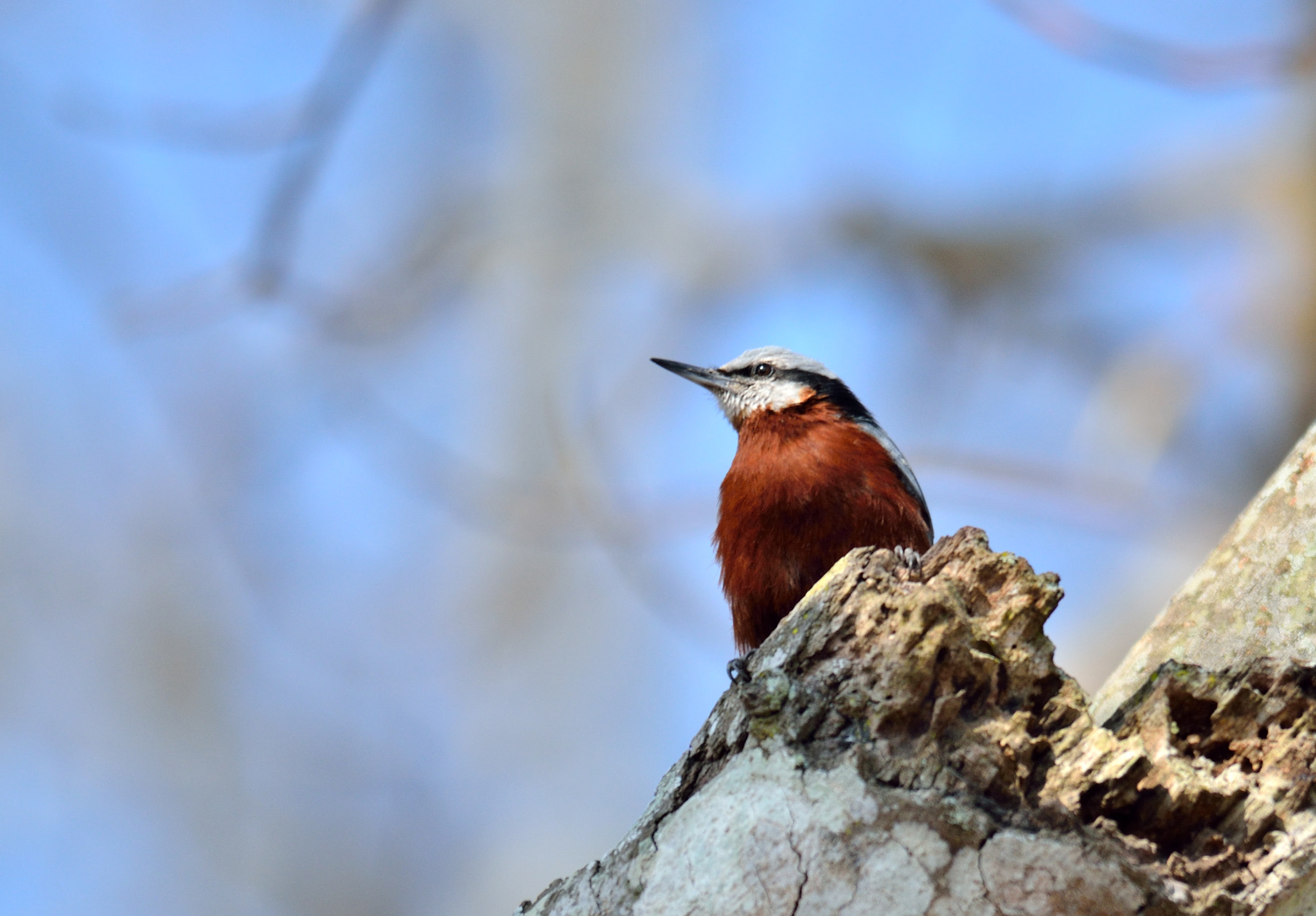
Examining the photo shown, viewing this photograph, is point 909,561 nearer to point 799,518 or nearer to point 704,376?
point 799,518

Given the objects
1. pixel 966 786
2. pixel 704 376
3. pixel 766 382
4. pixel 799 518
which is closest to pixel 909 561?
pixel 966 786

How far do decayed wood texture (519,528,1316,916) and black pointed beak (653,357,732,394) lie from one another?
3980 millimetres

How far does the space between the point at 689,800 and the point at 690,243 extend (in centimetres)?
925

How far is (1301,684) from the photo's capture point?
255cm

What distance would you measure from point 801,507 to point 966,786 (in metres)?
2.66

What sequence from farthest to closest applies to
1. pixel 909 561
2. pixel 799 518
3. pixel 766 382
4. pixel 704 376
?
pixel 704 376 → pixel 766 382 → pixel 799 518 → pixel 909 561

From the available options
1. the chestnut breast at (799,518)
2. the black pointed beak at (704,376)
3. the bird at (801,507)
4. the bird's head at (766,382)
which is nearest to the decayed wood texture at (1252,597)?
the bird at (801,507)

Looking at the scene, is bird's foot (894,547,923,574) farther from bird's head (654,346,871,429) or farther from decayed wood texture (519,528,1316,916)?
bird's head (654,346,871,429)

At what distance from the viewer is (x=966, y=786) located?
98.8 inches

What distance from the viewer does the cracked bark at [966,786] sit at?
2389mm

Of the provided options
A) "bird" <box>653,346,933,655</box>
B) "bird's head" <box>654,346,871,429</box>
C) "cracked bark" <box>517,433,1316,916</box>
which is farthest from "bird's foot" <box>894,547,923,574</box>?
"bird's head" <box>654,346,871,429</box>

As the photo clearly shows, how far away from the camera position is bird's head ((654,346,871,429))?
608 centimetres

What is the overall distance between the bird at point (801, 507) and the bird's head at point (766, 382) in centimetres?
17

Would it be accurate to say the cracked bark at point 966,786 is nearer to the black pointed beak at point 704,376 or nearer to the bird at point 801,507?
the bird at point 801,507
